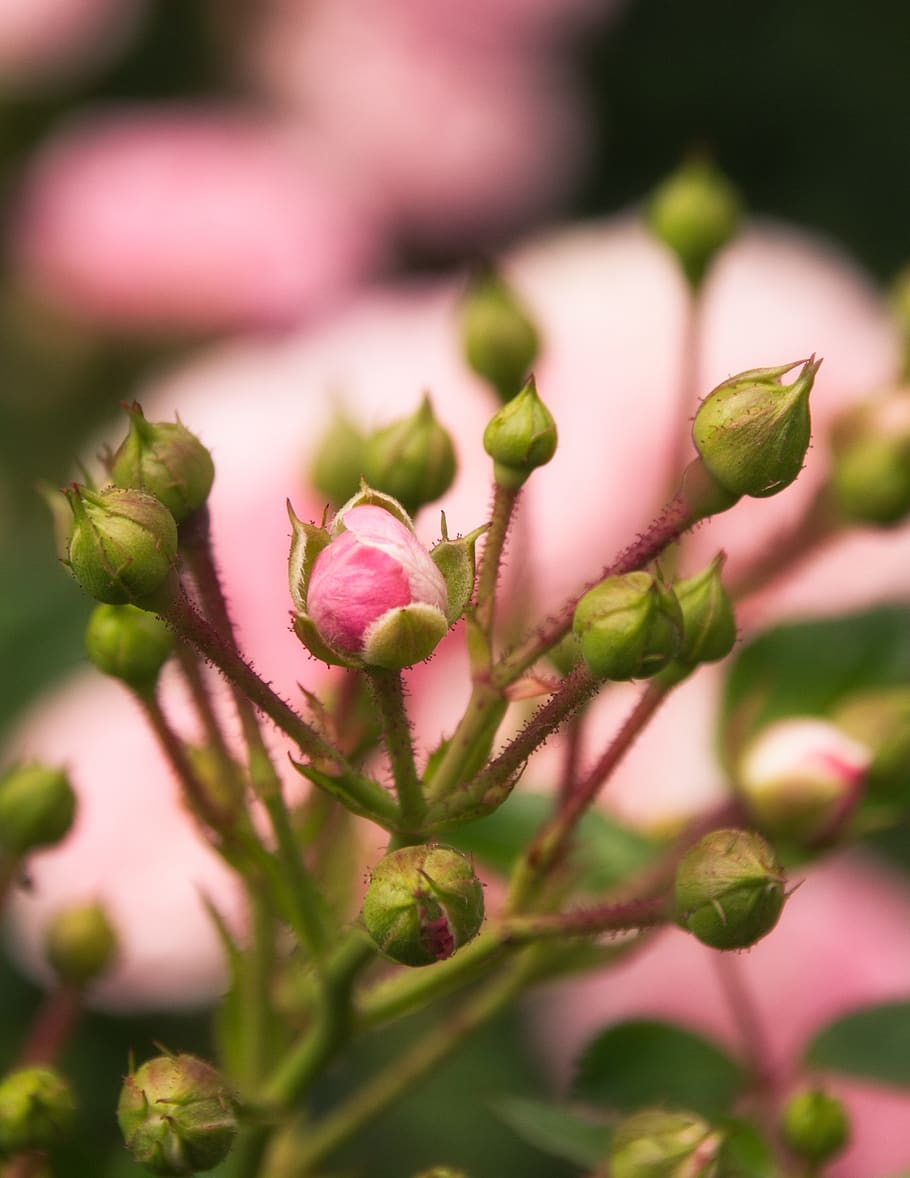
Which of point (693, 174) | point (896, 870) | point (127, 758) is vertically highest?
point (693, 174)

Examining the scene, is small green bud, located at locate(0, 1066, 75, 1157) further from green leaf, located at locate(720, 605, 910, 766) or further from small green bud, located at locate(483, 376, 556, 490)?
green leaf, located at locate(720, 605, 910, 766)

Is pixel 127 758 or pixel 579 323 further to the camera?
pixel 579 323

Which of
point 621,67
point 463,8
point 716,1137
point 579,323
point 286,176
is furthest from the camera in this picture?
point 621,67

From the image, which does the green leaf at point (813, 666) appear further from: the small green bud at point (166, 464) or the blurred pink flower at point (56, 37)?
the blurred pink flower at point (56, 37)

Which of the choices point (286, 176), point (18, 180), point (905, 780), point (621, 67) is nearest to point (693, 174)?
point (905, 780)

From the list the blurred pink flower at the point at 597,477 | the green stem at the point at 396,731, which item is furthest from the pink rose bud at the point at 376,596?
Result: the blurred pink flower at the point at 597,477

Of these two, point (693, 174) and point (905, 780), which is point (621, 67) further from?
point (905, 780)
